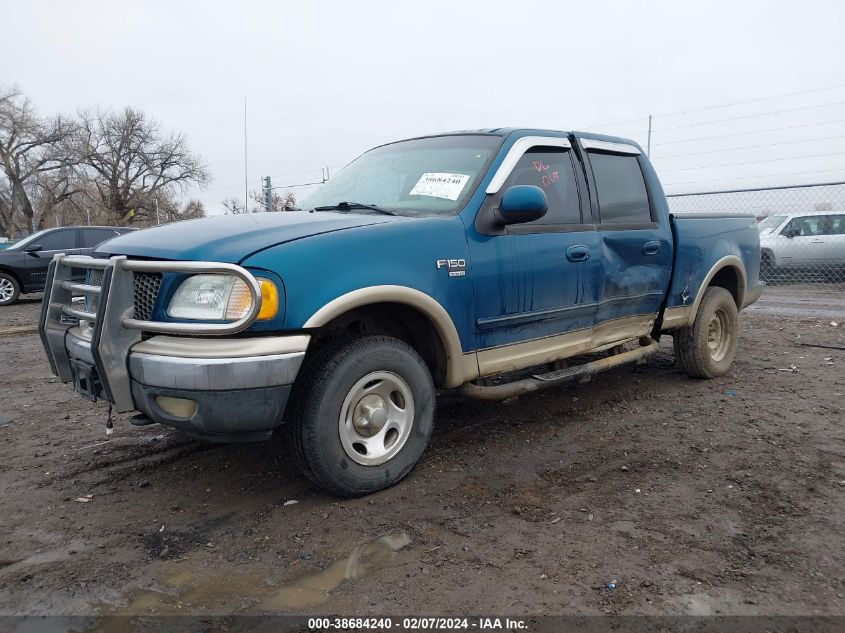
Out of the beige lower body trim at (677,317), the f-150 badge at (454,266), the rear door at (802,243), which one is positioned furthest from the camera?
the rear door at (802,243)

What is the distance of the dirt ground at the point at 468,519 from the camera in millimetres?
2354

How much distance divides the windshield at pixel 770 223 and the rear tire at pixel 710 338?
9637 millimetres

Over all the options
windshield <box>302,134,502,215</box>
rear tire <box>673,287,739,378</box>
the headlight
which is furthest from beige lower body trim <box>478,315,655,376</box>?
the headlight

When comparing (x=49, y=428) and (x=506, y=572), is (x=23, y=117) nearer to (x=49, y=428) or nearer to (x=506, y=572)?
(x=49, y=428)

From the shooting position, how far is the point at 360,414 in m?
3.12

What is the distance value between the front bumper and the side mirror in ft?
4.49

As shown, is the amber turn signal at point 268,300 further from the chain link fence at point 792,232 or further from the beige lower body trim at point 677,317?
the chain link fence at point 792,232

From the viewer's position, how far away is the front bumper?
2.64 m

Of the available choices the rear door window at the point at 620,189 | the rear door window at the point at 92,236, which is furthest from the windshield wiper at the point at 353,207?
the rear door window at the point at 92,236

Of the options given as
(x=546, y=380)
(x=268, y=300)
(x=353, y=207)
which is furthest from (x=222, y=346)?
(x=546, y=380)

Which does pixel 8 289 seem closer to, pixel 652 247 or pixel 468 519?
pixel 652 247

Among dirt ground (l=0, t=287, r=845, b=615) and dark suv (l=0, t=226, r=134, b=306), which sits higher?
dark suv (l=0, t=226, r=134, b=306)

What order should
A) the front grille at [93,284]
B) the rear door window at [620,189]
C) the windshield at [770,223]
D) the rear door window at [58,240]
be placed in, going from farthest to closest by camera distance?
1. the windshield at [770,223]
2. the rear door window at [58,240]
3. the rear door window at [620,189]
4. the front grille at [93,284]

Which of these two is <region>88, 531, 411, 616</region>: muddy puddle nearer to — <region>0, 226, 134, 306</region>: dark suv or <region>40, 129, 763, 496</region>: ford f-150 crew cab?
<region>40, 129, 763, 496</region>: ford f-150 crew cab
